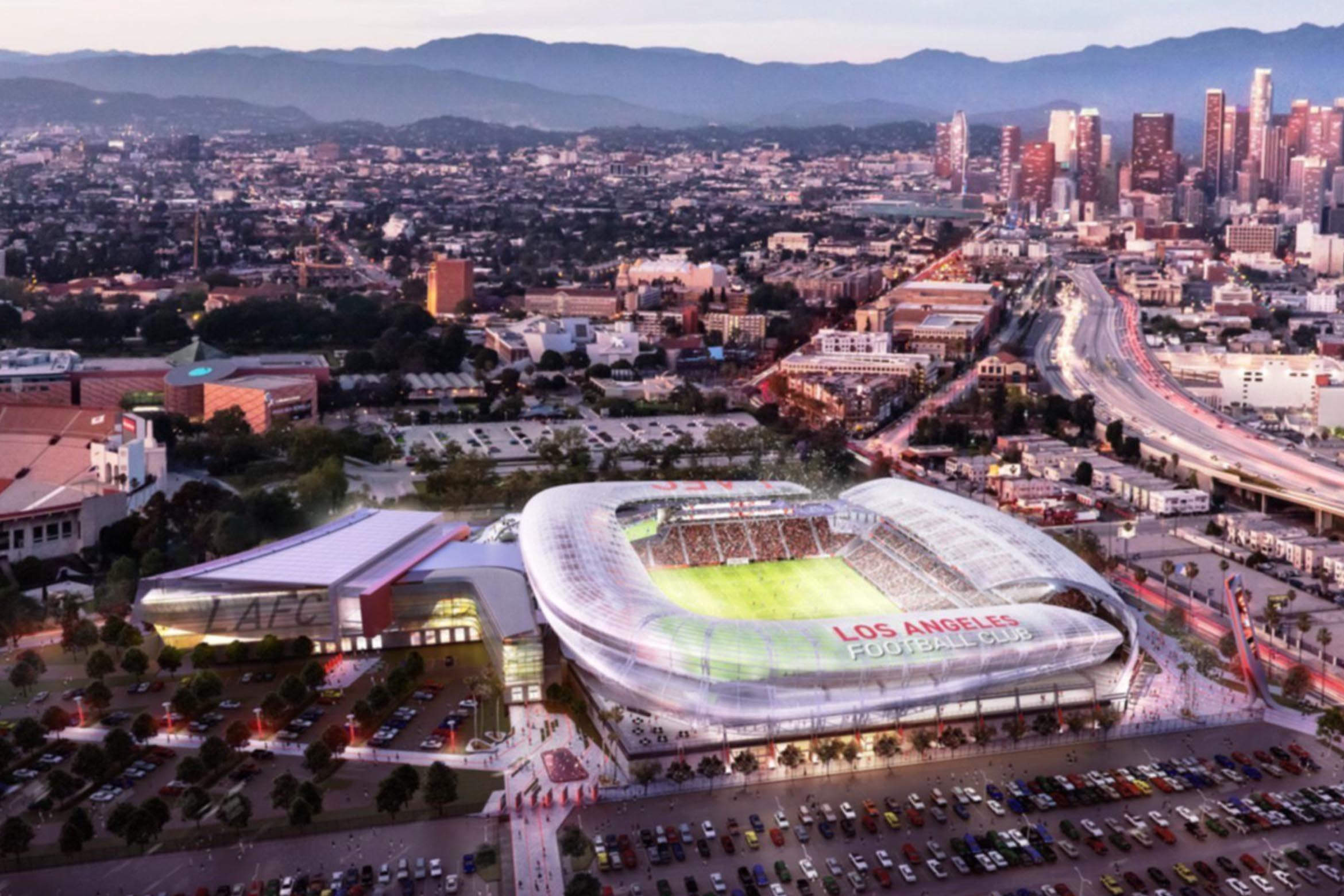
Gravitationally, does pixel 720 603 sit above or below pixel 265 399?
below

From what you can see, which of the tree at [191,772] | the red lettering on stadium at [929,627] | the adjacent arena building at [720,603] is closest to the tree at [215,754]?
the tree at [191,772]

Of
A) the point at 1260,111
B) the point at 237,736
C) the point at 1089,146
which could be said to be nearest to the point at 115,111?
the point at 1089,146

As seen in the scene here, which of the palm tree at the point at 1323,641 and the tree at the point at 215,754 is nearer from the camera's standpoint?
the tree at the point at 215,754

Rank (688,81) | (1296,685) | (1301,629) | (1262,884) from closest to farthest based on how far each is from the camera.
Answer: (1262,884)
(1296,685)
(1301,629)
(688,81)

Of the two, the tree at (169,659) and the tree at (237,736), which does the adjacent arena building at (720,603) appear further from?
the tree at (237,736)

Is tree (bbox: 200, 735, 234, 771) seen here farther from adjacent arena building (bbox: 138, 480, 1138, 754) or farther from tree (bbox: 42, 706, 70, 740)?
adjacent arena building (bbox: 138, 480, 1138, 754)

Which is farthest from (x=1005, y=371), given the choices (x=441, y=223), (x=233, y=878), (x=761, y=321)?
(x=441, y=223)

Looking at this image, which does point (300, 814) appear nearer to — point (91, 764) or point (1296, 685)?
point (91, 764)
